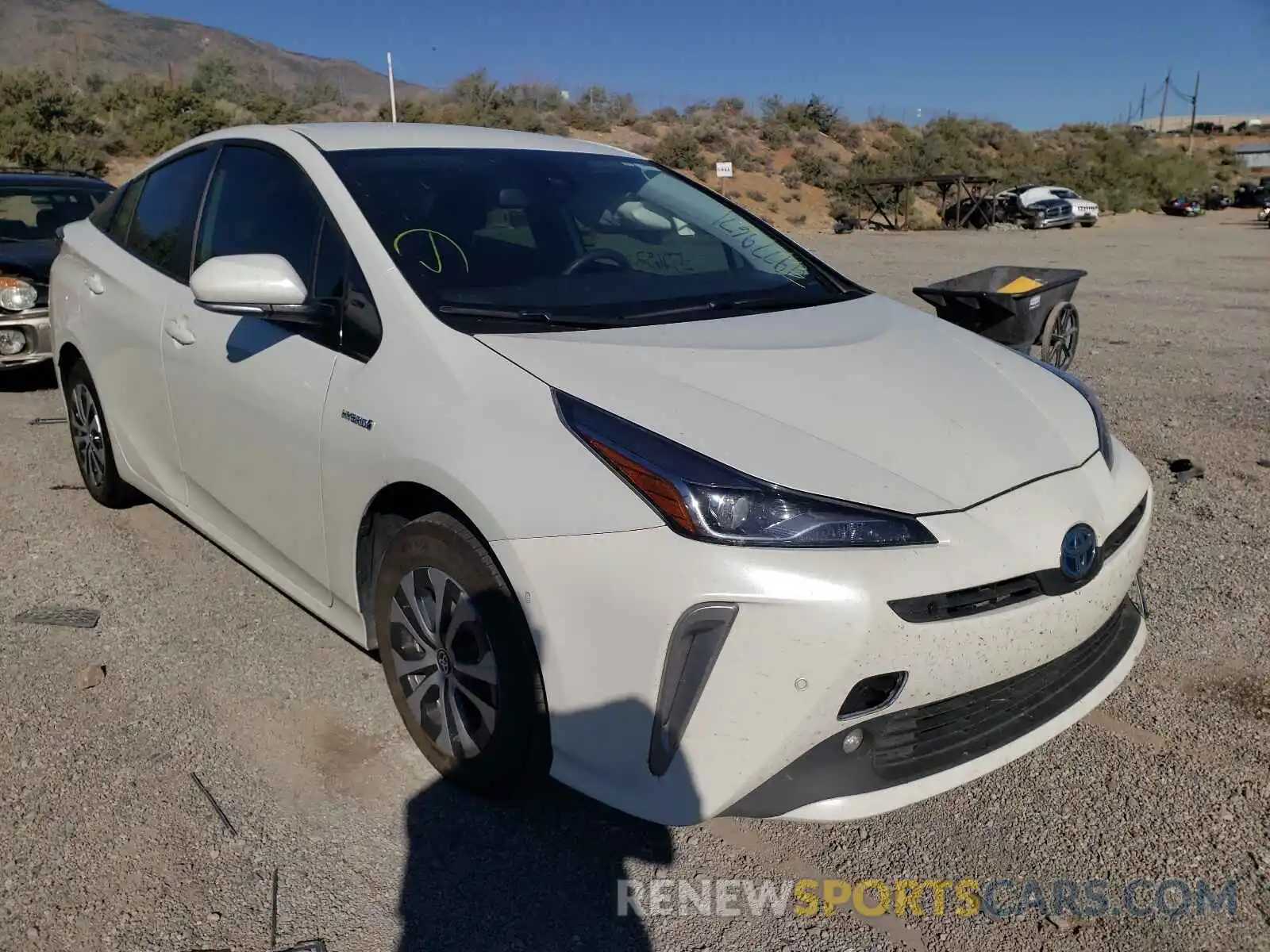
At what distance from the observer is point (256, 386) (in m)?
3.11

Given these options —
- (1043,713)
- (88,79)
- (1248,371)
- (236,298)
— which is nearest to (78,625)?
(236,298)

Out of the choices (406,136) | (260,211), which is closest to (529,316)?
(406,136)

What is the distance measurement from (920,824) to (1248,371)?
21.7 ft

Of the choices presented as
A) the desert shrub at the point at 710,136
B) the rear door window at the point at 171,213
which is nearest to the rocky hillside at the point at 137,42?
the desert shrub at the point at 710,136

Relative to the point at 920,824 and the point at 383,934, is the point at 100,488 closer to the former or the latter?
the point at 383,934

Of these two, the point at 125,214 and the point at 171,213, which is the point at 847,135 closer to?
the point at 125,214

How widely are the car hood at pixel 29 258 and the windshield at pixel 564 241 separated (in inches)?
172

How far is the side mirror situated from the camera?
9.28 feet

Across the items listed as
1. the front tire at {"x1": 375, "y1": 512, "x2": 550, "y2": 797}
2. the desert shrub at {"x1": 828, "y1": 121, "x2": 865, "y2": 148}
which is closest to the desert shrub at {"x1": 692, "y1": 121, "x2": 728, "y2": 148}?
the desert shrub at {"x1": 828, "y1": 121, "x2": 865, "y2": 148}

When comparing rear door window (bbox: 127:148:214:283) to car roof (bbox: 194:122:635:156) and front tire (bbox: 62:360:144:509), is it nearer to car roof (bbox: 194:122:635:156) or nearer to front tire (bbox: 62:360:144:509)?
car roof (bbox: 194:122:635:156)

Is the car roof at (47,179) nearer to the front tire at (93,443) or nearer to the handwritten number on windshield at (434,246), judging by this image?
the front tire at (93,443)

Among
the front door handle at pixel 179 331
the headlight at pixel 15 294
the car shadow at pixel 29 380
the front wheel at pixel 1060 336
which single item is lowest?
the car shadow at pixel 29 380

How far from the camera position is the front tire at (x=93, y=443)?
14.8ft

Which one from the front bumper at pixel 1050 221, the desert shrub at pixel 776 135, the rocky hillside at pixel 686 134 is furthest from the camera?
the desert shrub at pixel 776 135
